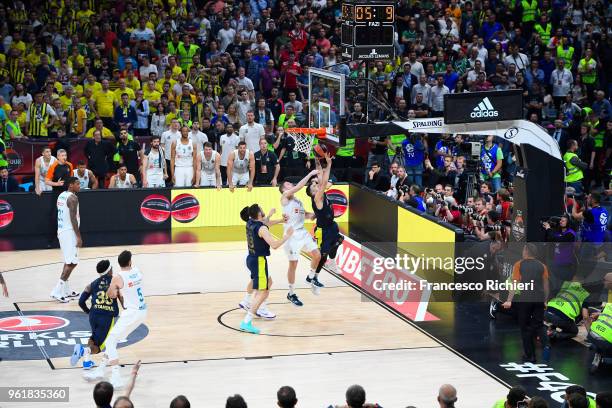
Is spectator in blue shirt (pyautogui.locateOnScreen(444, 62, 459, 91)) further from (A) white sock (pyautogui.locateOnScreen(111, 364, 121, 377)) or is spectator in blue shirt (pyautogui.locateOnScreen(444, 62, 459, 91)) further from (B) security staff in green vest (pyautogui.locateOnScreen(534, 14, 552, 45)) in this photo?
(A) white sock (pyautogui.locateOnScreen(111, 364, 121, 377))

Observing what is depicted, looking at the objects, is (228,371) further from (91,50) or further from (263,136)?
(91,50)

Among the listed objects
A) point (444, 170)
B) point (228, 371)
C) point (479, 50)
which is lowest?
point (228, 371)

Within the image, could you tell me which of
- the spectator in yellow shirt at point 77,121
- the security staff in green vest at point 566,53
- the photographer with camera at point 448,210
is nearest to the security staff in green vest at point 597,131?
the security staff in green vest at point 566,53

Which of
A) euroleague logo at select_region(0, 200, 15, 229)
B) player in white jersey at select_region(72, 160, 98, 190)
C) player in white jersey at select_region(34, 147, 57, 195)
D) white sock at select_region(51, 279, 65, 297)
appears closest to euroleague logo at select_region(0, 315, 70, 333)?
white sock at select_region(51, 279, 65, 297)

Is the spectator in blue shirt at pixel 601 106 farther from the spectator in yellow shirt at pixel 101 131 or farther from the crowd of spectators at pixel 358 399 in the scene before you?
the crowd of spectators at pixel 358 399

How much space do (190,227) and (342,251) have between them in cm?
509

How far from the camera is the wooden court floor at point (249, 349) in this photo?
14930 millimetres

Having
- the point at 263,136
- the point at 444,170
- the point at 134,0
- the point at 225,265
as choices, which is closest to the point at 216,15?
the point at 134,0

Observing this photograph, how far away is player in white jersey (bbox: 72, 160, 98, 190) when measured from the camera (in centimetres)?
2341

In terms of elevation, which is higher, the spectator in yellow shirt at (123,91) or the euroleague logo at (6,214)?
the spectator in yellow shirt at (123,91)

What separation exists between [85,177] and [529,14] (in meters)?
15.1

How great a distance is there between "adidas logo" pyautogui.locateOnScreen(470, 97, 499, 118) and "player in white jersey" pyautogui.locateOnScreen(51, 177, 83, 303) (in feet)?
22.6

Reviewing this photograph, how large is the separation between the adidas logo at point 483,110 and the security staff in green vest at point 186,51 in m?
13.0

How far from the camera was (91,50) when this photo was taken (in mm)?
28156
